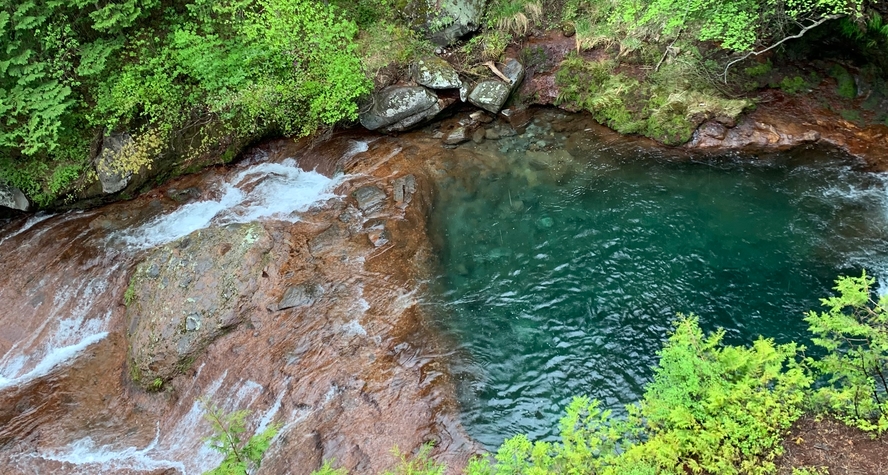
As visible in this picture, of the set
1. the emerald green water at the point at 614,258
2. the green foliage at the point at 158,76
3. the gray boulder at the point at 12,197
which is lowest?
the emerald green water at the point at 614,258

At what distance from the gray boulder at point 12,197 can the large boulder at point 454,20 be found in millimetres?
10548

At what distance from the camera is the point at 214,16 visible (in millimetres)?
11609

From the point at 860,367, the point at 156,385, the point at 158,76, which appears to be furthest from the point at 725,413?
the point at 158,76

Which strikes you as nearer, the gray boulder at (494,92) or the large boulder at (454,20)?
the gray boulder at (494,92)

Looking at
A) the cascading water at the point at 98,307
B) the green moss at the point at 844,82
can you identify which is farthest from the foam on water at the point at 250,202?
the green moss at the point at 844,82

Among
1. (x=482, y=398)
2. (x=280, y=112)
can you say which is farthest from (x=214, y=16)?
(x=482, y=398)

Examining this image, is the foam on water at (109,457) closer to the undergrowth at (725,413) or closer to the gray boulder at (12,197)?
the undergrowth at (725,413)

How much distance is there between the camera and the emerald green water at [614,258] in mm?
7754

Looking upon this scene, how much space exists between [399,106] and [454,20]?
3.02 metres

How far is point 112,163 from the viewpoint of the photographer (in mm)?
11141

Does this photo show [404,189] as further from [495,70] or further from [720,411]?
[720,411]

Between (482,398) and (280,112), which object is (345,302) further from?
(280,112)

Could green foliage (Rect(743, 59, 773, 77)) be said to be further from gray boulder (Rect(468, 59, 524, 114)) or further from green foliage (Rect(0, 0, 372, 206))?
green foliage (Rect(0, 0, 372, 206))

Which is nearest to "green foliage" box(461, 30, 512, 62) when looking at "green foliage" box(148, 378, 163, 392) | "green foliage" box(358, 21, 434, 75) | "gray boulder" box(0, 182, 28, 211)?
"green foliage" box(358, 21, 434, 75)
